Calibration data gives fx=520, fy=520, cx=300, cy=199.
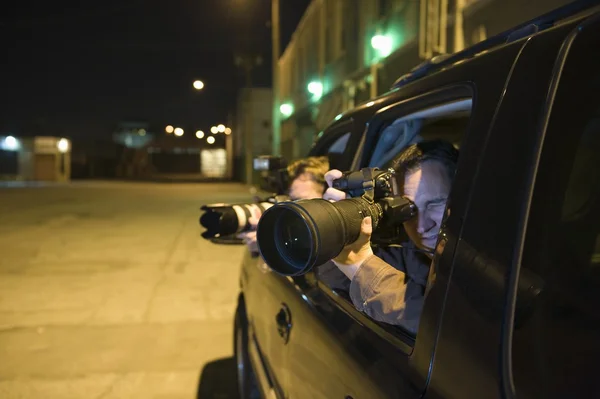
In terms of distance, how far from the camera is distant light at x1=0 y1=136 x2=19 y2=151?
113 feet

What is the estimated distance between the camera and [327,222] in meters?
1.17

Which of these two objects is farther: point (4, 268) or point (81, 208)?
point (81, 208)

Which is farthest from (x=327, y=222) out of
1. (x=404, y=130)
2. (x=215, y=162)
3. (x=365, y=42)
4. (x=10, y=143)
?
(x=215, y=162)

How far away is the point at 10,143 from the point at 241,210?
37725mm

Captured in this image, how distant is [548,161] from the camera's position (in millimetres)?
901

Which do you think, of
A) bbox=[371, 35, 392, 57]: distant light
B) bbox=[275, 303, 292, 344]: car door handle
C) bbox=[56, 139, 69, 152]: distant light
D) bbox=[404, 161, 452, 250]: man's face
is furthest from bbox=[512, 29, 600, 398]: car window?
bbox=[56, 139, 69, 152]: distant light

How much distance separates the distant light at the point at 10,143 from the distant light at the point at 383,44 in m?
31.3

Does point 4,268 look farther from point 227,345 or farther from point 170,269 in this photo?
point 227,345

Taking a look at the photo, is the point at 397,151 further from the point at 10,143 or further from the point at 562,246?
the point at 10,143

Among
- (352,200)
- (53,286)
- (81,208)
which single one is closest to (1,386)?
(53,286)

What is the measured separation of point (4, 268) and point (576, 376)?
6903mm

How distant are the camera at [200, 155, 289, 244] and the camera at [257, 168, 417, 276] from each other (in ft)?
2.98

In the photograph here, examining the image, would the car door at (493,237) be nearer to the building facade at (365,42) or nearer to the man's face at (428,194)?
the man's face at (428,194)

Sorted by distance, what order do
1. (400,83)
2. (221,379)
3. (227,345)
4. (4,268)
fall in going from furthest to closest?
(4,268), (227,345), (221,379), (400,83)
